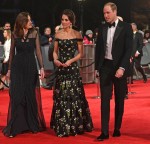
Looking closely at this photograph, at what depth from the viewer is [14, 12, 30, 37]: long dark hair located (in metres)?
6.83

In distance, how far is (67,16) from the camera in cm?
671

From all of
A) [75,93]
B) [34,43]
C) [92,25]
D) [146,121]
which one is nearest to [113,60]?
[75,93]

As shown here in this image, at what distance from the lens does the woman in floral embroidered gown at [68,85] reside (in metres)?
6.79

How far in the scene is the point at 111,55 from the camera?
625cm

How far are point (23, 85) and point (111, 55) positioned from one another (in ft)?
5.18

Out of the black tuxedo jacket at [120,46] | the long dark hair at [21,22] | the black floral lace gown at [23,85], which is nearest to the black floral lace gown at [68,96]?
the black floral lace gown at [23,85]

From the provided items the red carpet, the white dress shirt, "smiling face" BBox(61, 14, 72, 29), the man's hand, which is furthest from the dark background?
the man's hand

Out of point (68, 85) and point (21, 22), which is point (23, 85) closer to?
point (68, 85)

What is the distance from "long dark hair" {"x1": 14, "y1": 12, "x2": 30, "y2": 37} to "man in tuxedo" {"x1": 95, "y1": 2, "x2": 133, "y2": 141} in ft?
4.10

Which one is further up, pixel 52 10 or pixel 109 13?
pixel 52 10

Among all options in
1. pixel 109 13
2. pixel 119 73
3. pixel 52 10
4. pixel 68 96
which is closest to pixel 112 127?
pixel 68 96

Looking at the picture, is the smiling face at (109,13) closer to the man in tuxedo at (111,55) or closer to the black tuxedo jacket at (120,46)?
the man in tuxedo at (111,55)

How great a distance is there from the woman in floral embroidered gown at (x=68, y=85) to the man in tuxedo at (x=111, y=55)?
0.58 metres

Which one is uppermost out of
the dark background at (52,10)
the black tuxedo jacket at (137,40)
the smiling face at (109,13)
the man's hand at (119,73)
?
the dark background at (52,10)
